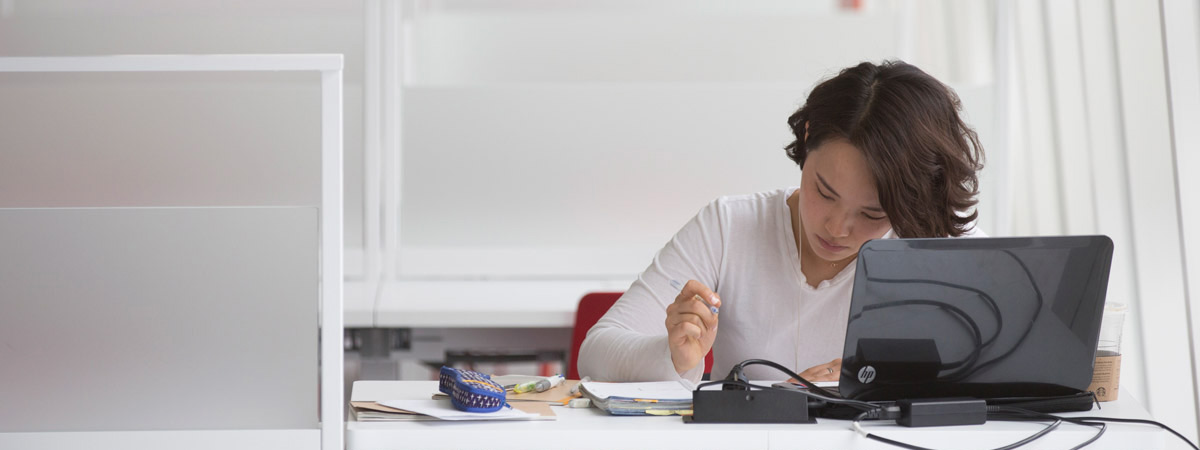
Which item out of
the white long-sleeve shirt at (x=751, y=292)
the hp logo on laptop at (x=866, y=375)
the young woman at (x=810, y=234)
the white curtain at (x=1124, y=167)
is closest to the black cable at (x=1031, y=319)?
the hp logo on laptop at (x=866, y=375)

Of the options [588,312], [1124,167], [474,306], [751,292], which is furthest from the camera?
[474,306]

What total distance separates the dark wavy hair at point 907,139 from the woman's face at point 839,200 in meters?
0.02

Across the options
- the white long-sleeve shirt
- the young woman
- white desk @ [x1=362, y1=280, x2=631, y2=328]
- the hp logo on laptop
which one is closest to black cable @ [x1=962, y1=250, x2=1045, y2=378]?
the hp logo on laptop

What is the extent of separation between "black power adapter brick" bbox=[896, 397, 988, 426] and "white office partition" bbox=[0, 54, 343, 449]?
0.57 m

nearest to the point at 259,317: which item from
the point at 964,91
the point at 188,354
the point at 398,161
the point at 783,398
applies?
the point at 188,354

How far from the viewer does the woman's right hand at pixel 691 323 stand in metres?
1.23

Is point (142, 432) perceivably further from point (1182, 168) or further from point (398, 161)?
point (398, 161)

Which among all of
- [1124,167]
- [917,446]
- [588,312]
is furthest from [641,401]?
[1124,167]

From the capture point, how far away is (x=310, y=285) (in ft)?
3.53

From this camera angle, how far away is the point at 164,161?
3.59 feet

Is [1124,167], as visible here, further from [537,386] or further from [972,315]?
[537,386]

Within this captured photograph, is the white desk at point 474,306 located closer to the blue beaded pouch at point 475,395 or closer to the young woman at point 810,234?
the young woman at point 810,234

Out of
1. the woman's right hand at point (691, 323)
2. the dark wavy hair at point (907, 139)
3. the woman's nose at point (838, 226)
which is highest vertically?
the dark wavy hair at point (907, 139)

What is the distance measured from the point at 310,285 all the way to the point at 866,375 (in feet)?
1.89
